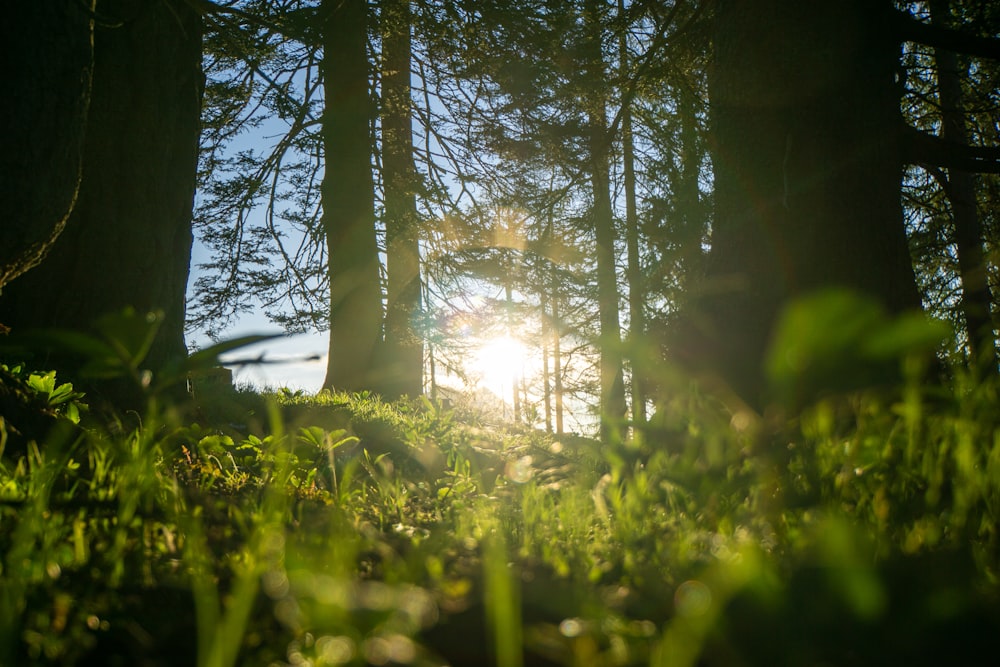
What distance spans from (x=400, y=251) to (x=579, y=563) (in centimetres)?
824

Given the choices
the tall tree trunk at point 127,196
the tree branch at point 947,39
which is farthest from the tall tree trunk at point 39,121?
the tree branch at point 947,39

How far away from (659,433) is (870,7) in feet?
10.1

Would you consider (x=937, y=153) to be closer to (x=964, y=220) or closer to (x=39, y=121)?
(x=39, y=121)

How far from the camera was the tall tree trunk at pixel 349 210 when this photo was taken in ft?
28.0

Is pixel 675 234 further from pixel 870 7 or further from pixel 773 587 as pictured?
pixel 773 587

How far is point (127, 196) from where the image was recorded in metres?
3.72

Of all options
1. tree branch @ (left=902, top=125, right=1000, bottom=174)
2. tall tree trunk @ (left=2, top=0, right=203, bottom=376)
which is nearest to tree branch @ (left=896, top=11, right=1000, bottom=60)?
tree branch @ (left=902, top=125, right=1000, bottom=174)

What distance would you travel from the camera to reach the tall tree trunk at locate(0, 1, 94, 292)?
6.76ft

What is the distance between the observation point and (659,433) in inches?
51.2

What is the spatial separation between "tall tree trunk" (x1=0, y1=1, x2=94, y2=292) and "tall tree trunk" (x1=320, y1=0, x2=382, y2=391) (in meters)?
6.29

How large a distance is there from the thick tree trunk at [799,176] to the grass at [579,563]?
1239mm

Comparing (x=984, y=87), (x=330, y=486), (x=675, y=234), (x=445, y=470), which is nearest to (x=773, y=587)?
(x=330, y=486)

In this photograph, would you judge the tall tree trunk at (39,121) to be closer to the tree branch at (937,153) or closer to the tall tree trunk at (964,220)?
the tree branch at (937,153)

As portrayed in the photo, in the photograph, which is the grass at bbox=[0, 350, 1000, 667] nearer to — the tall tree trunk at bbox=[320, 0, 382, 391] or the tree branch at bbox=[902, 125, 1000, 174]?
the tree branch at bbox=[902, 125, 1000, 174]
